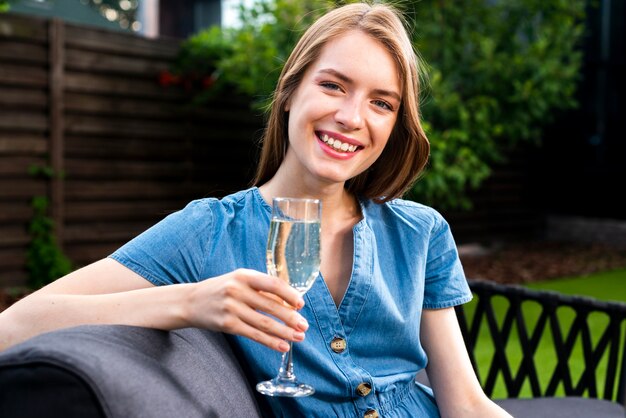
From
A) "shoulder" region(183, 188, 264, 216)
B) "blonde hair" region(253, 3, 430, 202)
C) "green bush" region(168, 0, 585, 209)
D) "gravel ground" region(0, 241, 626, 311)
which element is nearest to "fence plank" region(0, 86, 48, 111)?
"green bush" region(168, 0, 585, 209)

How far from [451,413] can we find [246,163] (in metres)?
6.22

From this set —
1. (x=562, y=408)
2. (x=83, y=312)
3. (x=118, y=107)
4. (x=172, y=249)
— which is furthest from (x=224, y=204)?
(x=118, y=107)

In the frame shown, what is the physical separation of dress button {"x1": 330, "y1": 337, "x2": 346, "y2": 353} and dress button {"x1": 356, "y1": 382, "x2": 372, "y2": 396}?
0.27ft

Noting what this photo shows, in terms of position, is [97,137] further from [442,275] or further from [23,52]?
[442,275]

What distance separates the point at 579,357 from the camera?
16.5 feet

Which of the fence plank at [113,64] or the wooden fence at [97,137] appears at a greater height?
the fence plank at [113,64]

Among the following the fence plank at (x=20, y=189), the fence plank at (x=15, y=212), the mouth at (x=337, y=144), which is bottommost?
the fence plank at (x=15, y=212)

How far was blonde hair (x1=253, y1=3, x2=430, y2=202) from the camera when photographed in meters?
1.72

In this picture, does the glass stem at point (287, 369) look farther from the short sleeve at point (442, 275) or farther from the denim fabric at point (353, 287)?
the short sleeve at point (442, 275)

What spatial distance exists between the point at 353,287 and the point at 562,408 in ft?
3.20

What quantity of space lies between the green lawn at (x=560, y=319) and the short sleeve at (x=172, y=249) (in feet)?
9.96

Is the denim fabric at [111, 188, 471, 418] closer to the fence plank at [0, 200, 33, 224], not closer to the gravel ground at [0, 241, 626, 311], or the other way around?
the fence plank at [0, 200, 33, 224]

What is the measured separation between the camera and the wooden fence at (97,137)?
20.1ft

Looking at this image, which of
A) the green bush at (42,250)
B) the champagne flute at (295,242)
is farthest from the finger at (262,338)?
the green bush at (42,250)
